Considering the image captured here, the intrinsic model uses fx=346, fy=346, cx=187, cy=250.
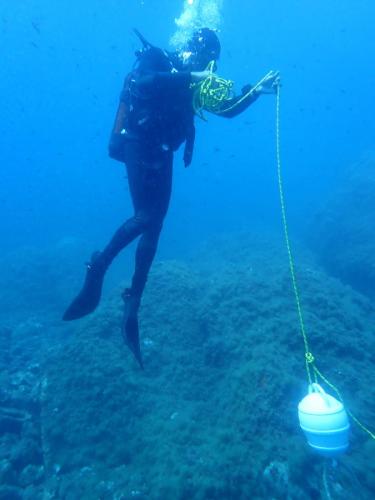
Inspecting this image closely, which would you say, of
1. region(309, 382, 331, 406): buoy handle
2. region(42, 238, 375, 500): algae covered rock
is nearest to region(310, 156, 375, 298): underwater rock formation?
region(42, 238, 375, 500): algae covered rock

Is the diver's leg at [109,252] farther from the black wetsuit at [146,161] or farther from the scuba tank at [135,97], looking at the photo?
the scuba tank at [135,97]

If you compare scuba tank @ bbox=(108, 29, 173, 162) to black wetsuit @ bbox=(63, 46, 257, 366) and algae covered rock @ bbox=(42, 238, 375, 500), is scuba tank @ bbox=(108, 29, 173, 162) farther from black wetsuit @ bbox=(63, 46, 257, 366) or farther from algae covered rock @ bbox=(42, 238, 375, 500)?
algae covered rock @ bbox=(42, 238, 375, 500)

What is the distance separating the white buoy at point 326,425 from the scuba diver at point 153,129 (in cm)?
214

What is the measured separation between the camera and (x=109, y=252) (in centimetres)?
448

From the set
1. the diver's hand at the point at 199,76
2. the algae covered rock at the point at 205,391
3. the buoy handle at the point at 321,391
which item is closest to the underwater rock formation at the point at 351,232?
the algae covered rock at the point at 205,391

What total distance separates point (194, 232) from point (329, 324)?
926 inches

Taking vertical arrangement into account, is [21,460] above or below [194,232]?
below

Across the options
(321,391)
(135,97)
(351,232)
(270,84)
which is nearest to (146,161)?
(135,97)

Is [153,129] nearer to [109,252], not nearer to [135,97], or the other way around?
[135,97]

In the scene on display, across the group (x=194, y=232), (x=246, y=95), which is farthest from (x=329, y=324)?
(x=194, y=232)

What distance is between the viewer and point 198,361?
6301mm

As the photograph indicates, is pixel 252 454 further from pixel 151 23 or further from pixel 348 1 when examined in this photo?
pixel 348 1

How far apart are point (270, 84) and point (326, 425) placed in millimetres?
3838

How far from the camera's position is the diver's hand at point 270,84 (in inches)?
169
